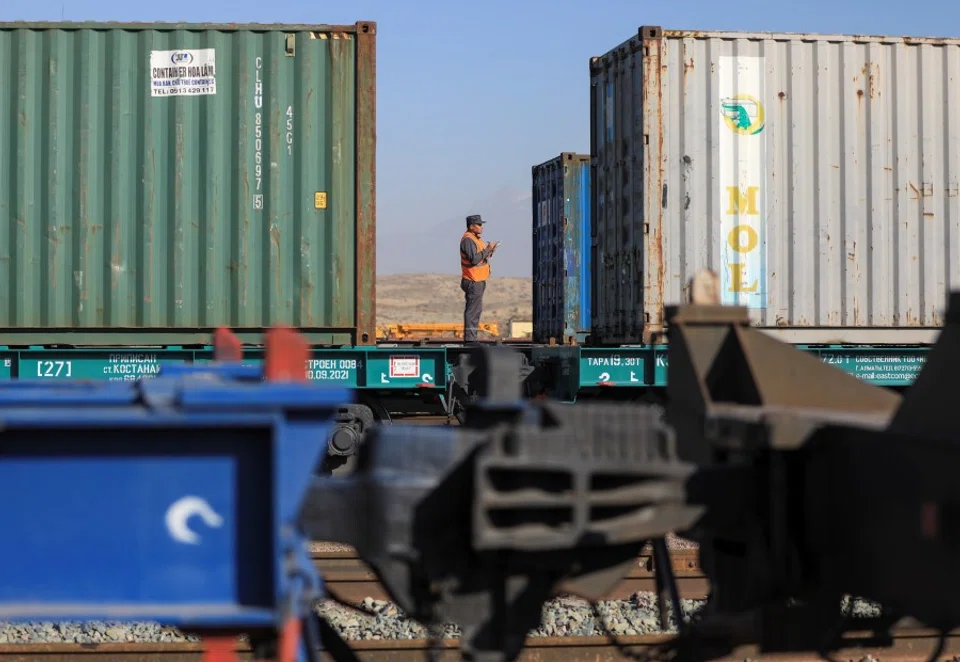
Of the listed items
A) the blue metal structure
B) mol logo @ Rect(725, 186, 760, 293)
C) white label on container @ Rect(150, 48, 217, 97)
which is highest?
white label on container @ Rect(150, 48, 217, 97)

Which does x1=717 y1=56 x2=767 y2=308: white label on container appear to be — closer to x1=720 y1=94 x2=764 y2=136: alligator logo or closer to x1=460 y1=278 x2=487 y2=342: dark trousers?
x1=720 y1=94 x2=764 y2=136: alligator logo

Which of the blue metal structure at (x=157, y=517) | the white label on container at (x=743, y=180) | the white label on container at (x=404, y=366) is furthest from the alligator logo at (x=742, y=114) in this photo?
the blue metal structure at (x=157, y=517)

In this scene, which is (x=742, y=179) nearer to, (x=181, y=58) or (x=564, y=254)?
(x=181, y=58)

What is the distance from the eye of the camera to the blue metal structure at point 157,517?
262 cm

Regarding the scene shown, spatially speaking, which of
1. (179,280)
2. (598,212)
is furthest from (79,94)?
(598,212)

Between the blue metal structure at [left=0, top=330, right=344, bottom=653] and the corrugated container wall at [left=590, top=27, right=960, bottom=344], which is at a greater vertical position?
the corrugated container wall at [left=590, top=27, right=960, bottom=344]

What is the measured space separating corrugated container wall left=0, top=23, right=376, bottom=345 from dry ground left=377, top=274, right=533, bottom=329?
51328 millimetres

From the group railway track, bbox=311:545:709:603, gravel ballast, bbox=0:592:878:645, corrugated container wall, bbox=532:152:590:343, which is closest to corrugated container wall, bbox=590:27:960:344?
A: railway track, bbox=311:545:709:603

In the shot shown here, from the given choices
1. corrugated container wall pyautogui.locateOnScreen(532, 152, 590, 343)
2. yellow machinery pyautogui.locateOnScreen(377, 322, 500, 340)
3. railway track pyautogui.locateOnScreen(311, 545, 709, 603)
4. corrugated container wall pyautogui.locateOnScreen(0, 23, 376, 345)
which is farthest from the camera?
yellow machinery pyautogui.locateOnScreen(377, 322, 500, 340)

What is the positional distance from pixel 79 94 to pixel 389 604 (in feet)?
21.4

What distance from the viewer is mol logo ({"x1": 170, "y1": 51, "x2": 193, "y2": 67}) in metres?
10.5

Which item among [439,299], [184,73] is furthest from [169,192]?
[439,299]

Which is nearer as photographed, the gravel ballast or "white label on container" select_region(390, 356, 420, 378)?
the gravel ballast

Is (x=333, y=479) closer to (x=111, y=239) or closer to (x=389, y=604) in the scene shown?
(x=389, y=604)
